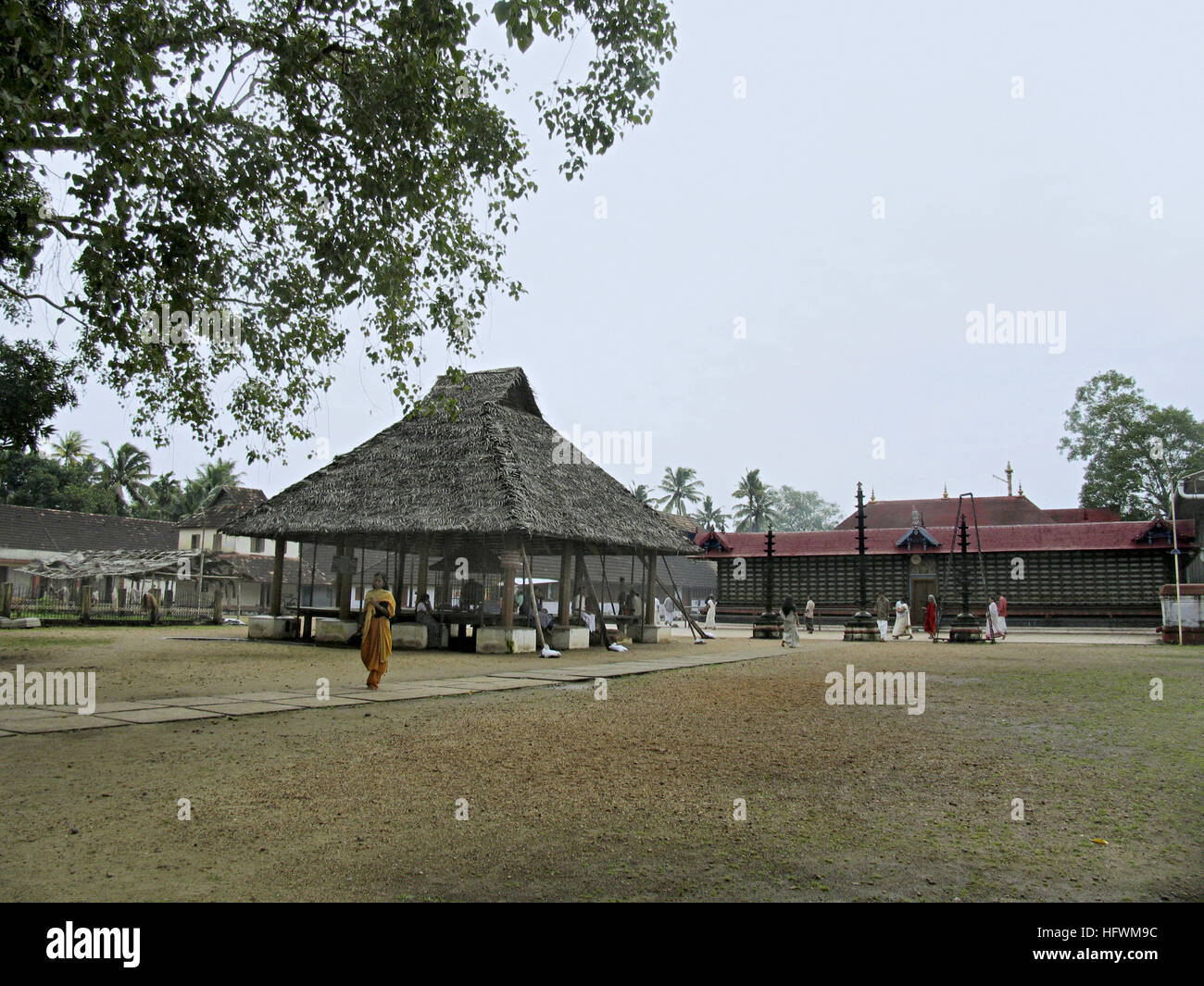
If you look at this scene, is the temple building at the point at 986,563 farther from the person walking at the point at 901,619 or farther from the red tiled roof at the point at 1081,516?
the person walking at the point at 901,619

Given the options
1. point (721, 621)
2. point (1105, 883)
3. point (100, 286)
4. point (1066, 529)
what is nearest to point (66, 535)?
point (721, 621)

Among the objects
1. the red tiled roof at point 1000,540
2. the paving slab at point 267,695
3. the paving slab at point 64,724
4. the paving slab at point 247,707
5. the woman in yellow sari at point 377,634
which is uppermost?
the red tiled roof at point 1000,540

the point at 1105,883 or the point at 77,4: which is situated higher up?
the point at 77,4

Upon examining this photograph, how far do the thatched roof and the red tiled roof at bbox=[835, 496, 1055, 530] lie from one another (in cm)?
1953

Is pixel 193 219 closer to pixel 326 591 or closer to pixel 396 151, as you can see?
pixel 396 151

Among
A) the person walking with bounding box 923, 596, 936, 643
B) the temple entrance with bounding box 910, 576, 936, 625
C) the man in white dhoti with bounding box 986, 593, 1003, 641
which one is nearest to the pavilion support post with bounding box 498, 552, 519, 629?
the person walking with bounding box 923, 596, 936, 643

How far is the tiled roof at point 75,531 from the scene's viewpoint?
133 ft

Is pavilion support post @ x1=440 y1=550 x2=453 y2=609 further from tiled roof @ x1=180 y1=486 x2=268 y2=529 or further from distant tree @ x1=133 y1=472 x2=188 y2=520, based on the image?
distant tree @ x1=133 y1=472 x2=188 y2=520

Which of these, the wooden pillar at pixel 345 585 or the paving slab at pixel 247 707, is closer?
the paving slab at pixel 247 707

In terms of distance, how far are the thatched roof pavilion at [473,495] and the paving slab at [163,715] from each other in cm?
833

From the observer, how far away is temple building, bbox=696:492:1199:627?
101 ft

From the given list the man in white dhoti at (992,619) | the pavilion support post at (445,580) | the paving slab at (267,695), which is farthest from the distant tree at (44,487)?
the man in white dhoti at (992,619)
